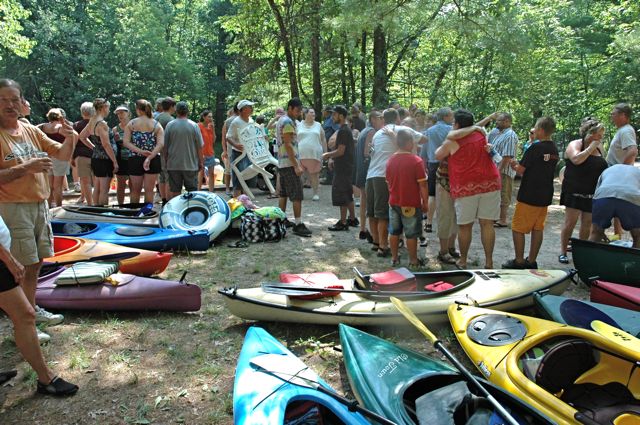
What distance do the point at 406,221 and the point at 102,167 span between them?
215 inches

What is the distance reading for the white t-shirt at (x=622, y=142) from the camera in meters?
5.79

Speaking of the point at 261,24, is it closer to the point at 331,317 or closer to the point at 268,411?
the point at 331,317

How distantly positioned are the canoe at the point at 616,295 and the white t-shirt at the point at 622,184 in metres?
1.31

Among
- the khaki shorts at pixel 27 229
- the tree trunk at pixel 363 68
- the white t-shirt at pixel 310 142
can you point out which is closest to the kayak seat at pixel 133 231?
the khaki shorts at pixel 27 229

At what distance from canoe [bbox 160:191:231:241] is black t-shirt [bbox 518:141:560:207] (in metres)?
4.23

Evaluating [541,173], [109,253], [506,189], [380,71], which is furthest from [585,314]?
[380,71]

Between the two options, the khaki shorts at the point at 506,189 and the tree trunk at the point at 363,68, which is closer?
the khaki shorts at the point at 506,189

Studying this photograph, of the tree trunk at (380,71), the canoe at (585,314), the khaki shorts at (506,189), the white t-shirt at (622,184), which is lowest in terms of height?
the canoe at (585,314)

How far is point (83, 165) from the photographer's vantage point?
865 cm

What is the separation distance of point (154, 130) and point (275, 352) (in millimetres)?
5283

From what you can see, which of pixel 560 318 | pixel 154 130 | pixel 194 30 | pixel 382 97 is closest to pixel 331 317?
pixel 560 318

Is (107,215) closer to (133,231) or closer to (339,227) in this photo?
(133,231)

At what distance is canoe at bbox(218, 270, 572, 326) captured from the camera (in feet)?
13.3

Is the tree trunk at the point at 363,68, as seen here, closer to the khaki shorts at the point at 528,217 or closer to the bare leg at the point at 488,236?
the khaki shorts at the point at 528,217
